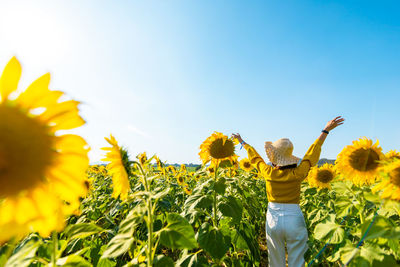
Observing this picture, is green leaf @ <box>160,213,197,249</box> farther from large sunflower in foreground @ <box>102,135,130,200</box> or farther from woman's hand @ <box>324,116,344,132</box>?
woman's hand @ <box>324,116,344,132</box>

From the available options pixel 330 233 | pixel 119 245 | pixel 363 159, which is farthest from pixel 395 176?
pixel 119 245

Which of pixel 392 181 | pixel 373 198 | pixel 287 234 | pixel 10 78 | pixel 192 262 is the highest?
pixel 10 78

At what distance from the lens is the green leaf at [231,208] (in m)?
2.54

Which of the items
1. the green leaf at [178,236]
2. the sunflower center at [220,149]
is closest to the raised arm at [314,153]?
the sunflower center at [220,149]

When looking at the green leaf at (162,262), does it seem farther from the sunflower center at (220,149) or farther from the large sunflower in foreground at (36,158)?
the sunflower center at (220,149)

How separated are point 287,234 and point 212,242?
1.34 m

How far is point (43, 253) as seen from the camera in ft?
5.57

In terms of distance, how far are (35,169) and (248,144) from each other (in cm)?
343

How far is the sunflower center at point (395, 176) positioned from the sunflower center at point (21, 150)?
175 centimetres

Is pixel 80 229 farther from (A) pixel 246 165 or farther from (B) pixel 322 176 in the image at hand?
(A) pixel 246 165

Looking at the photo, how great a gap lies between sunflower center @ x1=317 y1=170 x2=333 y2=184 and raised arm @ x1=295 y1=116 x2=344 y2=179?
1977mm

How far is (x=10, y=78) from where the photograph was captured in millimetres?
841

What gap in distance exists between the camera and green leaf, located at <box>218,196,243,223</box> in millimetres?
2541

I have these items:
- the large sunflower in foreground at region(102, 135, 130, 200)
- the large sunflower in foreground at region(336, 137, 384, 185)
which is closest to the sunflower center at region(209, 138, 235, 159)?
the large sunflower in foreground at region(336, 137, 384, 185)
